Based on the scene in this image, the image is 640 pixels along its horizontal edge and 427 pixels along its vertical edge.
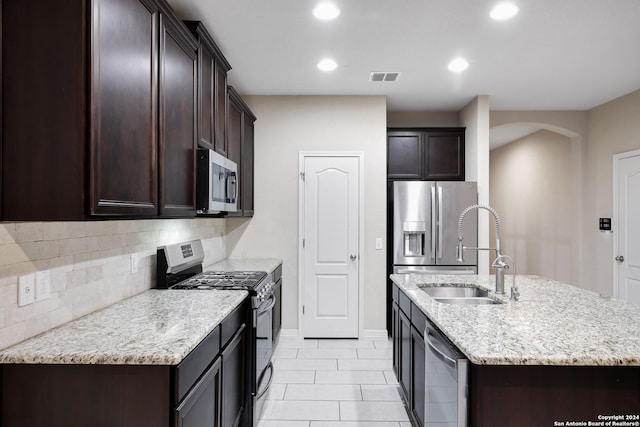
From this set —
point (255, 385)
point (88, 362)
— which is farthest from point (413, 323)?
point (88, 362)

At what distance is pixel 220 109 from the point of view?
3002mm

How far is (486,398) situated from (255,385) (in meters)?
1.57

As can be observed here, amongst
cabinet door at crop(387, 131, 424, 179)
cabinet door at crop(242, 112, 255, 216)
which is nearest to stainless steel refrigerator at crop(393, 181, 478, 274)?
cabinet door at crop(387, 131, 424, 179)

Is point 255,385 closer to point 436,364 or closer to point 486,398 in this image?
point 436,364

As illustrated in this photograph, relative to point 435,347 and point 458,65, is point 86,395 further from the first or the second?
point 458,65

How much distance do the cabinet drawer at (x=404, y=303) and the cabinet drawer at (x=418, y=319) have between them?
110 millimetres

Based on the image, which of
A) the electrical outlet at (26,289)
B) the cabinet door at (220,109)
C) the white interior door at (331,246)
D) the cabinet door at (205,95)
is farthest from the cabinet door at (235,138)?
the electrical outlet at (26,289)

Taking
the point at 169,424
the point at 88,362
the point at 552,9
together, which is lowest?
the point at 169,424

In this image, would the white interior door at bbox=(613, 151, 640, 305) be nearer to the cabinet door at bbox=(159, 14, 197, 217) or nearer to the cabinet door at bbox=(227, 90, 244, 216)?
the cabinet door at bbox=(227, 90, 244, 216)

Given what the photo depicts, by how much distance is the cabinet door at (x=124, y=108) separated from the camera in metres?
1.40

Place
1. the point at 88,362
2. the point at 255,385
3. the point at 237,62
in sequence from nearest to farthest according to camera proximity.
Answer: the point at 88,362 → the point at 255,385 → the point at 237,62

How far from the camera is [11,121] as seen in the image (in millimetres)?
1350

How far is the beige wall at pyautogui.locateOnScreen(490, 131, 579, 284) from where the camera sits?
523 cm

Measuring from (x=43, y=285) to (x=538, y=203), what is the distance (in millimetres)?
6292
